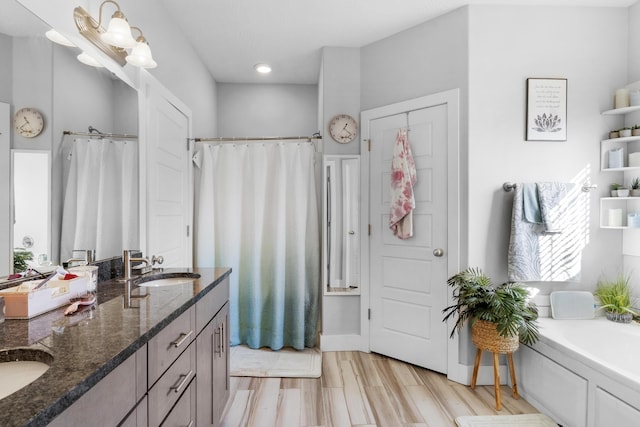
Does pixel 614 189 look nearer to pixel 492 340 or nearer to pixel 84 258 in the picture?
pixel 492 340

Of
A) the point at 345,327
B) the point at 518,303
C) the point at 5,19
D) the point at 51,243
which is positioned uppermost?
the point at 5,19

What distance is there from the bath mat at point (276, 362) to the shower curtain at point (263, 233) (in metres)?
0.08

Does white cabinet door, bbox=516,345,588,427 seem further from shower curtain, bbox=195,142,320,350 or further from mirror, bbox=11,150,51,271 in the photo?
mirror, bbox=11,150,51,271

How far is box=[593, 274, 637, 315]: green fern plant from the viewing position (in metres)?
2.37

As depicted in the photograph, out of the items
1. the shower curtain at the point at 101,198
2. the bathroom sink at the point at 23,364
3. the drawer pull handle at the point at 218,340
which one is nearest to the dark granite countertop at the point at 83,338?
the bathroom sink at the point at 23,364

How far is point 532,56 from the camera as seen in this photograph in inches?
97.5

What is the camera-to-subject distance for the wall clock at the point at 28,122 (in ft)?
3.84

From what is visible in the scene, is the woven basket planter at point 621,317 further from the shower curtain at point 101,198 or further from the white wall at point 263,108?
the white wall at point 263,108

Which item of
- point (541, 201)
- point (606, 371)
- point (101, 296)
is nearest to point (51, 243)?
point (101, 296)

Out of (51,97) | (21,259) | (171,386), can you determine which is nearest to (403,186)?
(171,386)

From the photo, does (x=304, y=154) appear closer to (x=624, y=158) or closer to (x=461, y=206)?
(x=461, y=206)

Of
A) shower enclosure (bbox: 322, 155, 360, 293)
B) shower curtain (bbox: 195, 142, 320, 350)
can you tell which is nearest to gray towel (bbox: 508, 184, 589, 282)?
shower enclosure (bbox: 322, 155, 360, 293)

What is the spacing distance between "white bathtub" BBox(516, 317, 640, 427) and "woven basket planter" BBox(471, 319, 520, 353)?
18cm

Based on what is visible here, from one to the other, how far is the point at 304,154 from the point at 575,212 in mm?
2107
